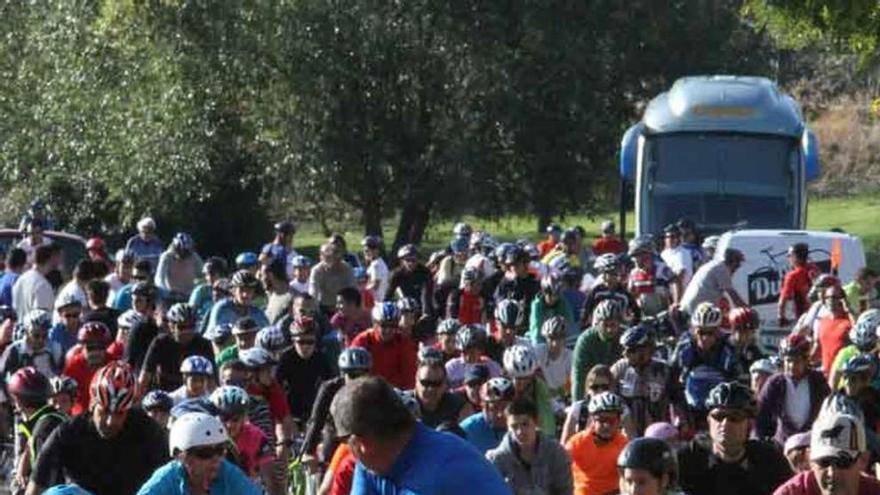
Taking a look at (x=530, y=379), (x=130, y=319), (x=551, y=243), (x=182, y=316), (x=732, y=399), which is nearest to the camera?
(x=732, y=399)

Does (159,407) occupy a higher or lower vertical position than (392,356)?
higher

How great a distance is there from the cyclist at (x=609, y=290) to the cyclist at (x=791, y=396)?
351cm

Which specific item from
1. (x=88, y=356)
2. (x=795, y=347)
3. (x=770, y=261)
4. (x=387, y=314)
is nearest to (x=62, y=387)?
(x=88, y=356)

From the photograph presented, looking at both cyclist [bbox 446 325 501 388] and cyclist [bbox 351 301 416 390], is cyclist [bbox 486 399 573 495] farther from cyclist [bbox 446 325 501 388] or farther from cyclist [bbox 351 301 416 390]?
cyclist [bbox 351 301 416 390]

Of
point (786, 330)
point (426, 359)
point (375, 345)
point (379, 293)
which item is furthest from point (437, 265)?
point (426, 359)

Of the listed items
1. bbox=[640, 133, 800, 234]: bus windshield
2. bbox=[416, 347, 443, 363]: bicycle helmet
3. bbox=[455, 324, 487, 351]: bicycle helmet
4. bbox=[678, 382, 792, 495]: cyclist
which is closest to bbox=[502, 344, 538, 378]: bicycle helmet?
bbox=[416, 347, 443, 363]: bicycle helmet

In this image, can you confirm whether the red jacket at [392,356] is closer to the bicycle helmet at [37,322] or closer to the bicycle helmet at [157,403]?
→ the bicycle helmet at [37,322]

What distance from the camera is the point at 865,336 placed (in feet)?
52.2

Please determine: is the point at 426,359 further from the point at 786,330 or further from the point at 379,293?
the point at 379,293

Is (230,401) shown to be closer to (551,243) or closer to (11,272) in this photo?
(11,272)

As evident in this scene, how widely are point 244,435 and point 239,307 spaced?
574cm

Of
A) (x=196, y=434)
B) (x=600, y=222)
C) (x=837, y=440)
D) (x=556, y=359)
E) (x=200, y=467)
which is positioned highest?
(x=837, y=440)

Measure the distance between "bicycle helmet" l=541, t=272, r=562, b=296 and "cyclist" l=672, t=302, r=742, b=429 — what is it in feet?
10.7

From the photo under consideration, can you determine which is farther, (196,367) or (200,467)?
(196,367)
